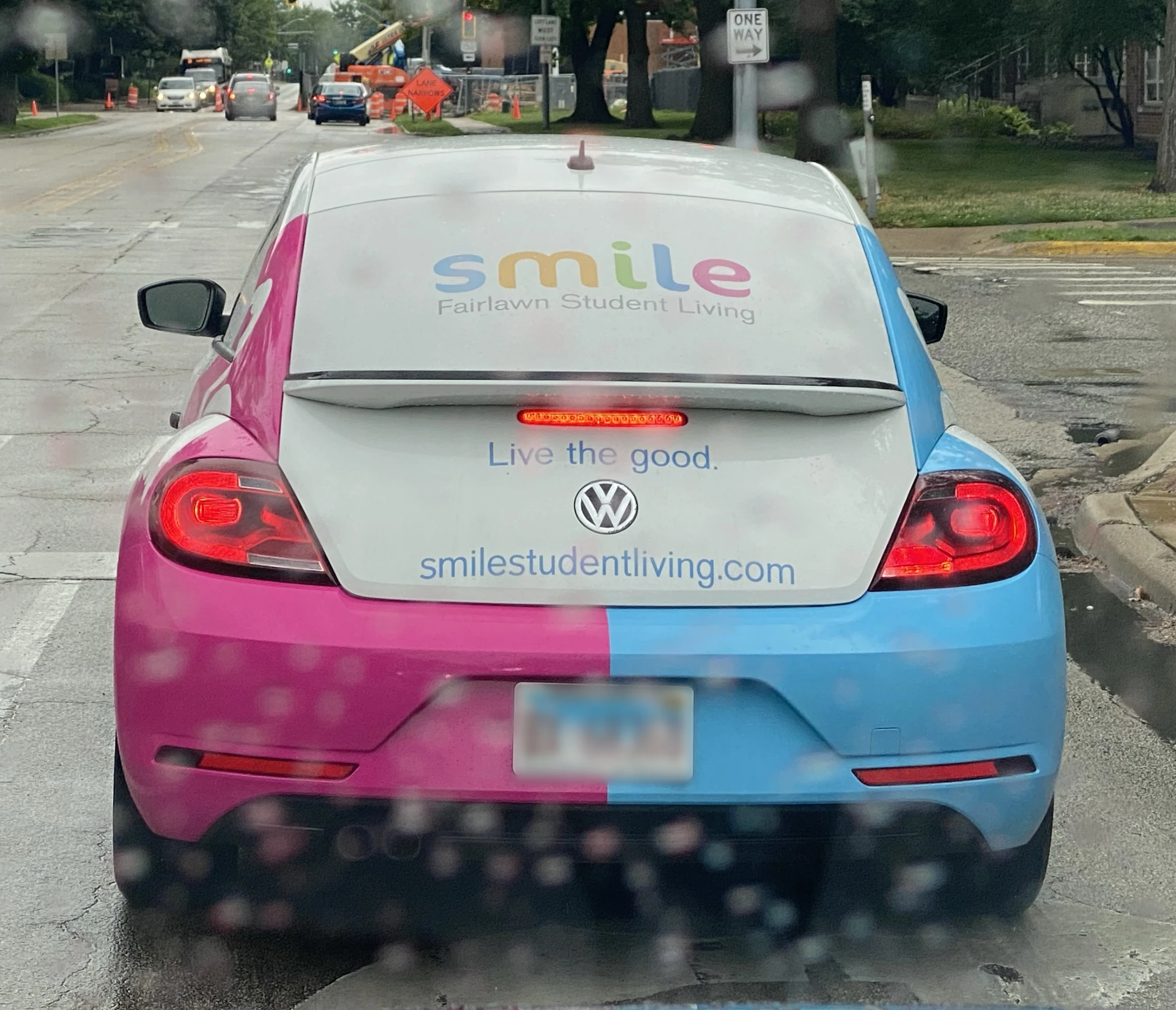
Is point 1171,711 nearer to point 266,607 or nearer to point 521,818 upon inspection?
point 521,818

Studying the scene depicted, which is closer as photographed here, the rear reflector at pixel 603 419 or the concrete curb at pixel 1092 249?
the rear reflector at pixel 603 419

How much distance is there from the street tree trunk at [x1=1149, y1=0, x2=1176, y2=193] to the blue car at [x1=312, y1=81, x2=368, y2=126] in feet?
128

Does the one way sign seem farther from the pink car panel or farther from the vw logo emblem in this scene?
the pink car panel

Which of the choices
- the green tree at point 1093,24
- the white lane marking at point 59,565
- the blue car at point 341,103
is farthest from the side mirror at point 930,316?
the blue car at point 341,103

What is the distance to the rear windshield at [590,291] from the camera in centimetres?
337

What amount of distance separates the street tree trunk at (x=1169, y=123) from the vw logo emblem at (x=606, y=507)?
24.1m

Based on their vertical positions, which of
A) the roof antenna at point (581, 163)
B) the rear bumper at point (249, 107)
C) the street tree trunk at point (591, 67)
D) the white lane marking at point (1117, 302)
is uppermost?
the roof antenna at point (581, 163)

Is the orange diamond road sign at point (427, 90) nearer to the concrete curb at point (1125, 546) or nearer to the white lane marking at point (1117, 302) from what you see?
the white lane marking at point (1117, 302)

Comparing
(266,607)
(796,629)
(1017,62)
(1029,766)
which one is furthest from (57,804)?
(1017,62)

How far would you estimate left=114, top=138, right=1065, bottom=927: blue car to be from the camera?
3.04 m

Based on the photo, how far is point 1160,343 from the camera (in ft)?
42.0

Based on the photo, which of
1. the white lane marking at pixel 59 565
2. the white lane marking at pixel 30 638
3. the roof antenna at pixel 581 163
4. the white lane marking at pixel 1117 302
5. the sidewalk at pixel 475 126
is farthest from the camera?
the sidewalk at pixel 475 126

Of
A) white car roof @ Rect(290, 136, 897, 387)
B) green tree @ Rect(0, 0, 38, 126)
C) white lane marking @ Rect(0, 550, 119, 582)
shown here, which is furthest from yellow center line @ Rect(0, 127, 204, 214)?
white car roof @ Rect(290, 136, 897, 387)

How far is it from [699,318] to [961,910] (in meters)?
1.33
